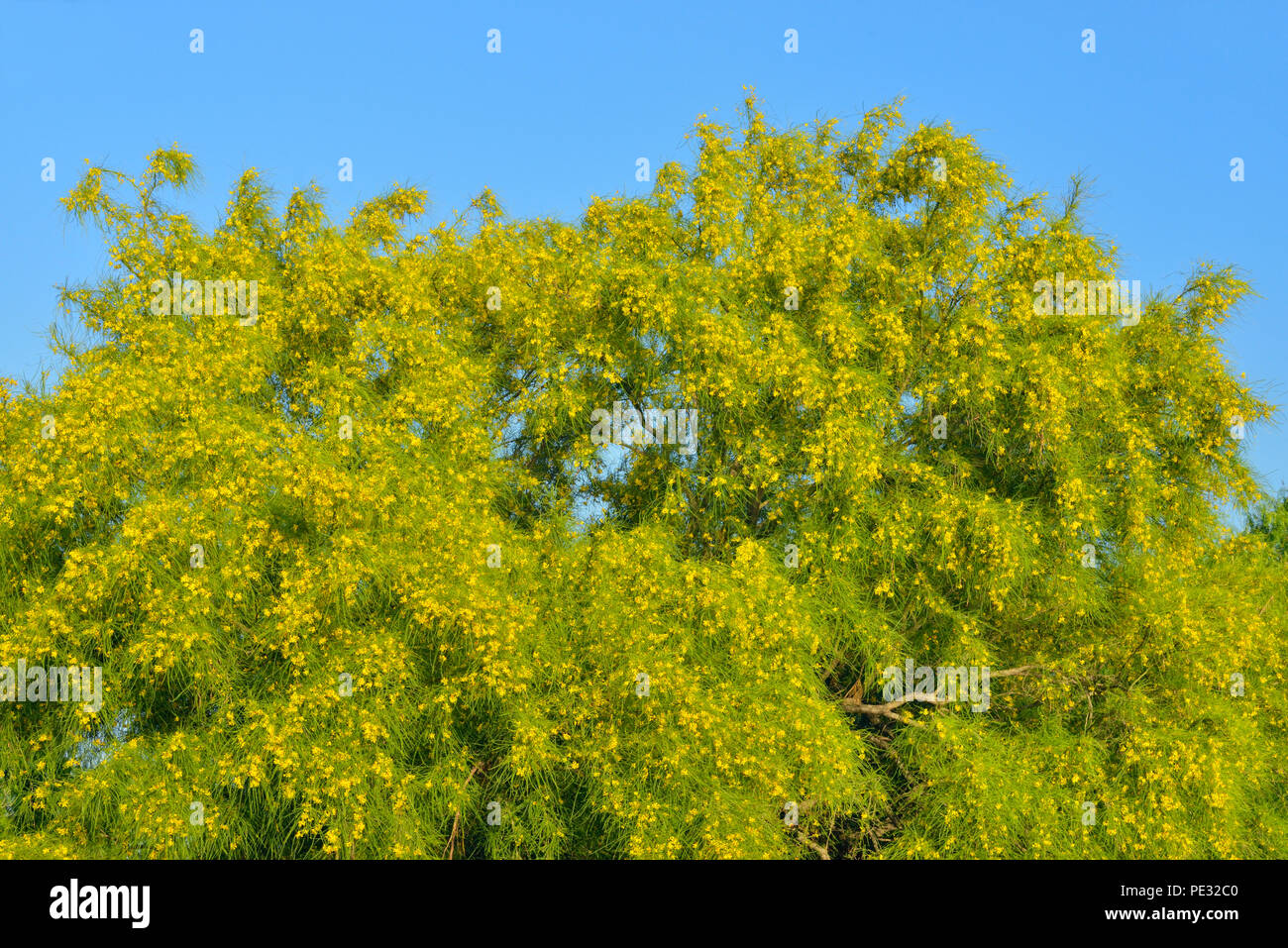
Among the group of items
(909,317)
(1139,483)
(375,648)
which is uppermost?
(909,317)

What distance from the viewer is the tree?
48.4 feet

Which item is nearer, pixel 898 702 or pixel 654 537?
pixel 654 537

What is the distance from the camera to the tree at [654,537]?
14.8 metres

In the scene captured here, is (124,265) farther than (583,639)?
Yes

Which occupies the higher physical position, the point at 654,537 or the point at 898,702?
the point at 654,537

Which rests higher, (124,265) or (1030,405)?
(124,265)

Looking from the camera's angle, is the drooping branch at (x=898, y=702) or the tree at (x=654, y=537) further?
the drooping branch at (x=898, y=702)

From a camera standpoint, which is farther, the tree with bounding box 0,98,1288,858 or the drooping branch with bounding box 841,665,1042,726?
the drooping branch with bounding box 841,665,1042,726

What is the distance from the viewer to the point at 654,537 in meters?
16.7
